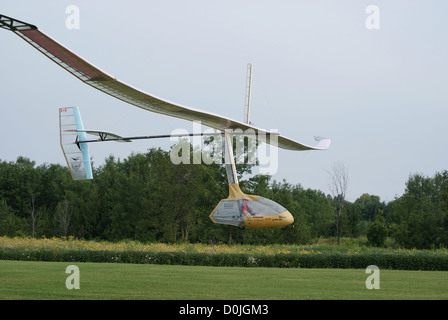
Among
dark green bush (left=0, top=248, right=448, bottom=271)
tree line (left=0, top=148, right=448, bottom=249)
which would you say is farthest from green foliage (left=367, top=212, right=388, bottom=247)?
dark green bush (left=0, top=248, right=448, bottom=271)

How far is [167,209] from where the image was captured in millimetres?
43562

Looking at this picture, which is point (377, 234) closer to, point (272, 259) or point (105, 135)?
point (272, 259)

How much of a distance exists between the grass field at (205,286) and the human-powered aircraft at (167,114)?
2.23 m

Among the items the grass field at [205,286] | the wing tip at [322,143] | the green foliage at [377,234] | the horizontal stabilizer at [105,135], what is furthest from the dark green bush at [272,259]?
the green foliage at [377,234]

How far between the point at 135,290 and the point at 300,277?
731cm

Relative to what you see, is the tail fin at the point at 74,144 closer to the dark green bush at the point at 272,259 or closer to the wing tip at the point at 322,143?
the dark green bush at the point at 272,259

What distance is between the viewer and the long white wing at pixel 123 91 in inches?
594

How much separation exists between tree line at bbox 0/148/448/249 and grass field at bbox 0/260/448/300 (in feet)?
48.6

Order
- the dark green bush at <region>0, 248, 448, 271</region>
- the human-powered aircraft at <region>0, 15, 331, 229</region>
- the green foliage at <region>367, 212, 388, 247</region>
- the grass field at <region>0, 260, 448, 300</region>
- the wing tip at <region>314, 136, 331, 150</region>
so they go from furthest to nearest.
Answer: the green foliage at <region>367, 212, 388, 247</region>
the dark green bush at <region>0, 248, 448, 271</region>
the wing tip at <region>314, 136, 331, 150</region>
the human-powered aircraft at <region>0, 15, 331, 229</region>
the grass field at <region>0, 260, 448, 300</region>

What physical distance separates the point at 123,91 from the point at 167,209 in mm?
26696

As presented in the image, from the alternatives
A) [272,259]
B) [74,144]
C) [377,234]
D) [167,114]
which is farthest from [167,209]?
[167,114]

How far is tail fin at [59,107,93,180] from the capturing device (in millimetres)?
20938

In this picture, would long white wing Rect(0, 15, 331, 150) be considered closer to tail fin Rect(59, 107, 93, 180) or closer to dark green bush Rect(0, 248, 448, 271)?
tail fin Rect(59, 107, 93, 180)

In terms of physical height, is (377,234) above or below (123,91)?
below
